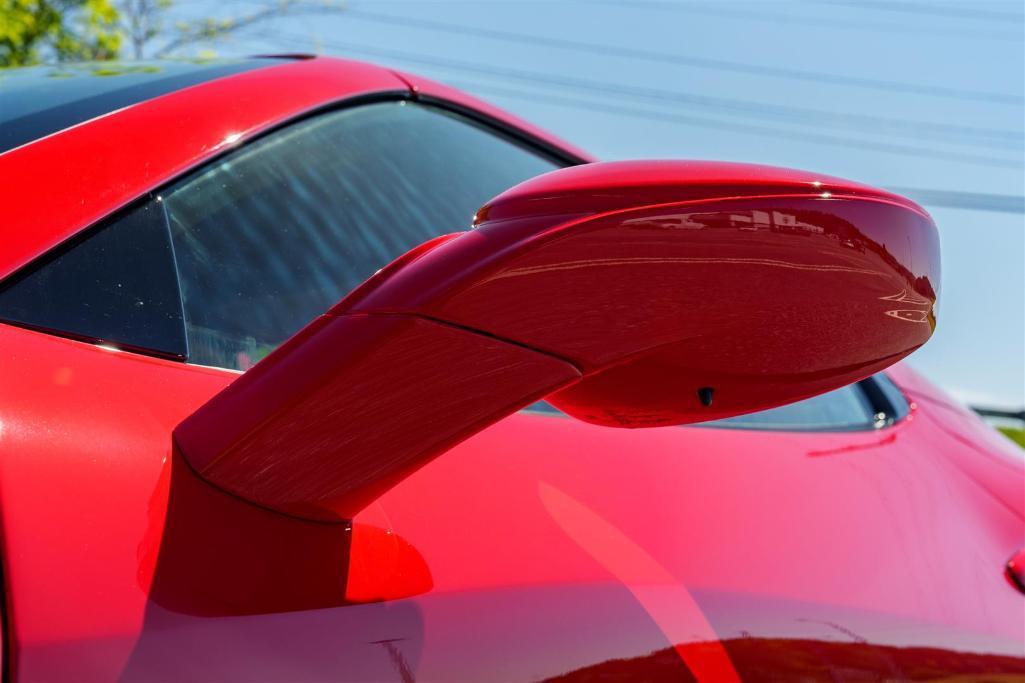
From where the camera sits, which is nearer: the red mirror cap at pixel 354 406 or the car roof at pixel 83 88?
the red mirror cap at pixel 354 406

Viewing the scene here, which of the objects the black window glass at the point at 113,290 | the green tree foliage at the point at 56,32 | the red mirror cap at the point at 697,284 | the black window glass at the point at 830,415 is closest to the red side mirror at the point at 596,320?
the red mirror cap at the point at 697,284

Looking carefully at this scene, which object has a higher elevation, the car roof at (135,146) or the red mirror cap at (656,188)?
the red mirror cap at (656,188)

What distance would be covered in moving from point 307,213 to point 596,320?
0.66 m

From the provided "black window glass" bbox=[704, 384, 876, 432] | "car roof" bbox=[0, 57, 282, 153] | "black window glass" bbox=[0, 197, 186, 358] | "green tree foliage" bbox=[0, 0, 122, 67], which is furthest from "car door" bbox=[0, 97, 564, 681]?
"green tree foliage" bbox=[0, 0, 122, 67]

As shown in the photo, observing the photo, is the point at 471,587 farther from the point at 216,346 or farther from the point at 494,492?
the point at 216,346

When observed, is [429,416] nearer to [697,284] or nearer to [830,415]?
[697,284]

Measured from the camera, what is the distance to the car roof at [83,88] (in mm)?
1083

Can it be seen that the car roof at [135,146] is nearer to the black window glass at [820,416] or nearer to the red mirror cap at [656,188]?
the red mirror cap at [656,188]

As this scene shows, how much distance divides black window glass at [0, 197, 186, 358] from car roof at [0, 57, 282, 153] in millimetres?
154

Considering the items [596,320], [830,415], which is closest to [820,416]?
[830,415]

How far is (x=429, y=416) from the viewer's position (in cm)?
76

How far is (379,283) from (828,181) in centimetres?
31

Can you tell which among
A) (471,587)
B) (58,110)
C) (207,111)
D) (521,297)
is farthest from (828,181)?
(58,110)

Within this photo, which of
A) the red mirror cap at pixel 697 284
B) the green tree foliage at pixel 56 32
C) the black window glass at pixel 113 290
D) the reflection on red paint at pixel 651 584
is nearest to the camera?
the red mirror cap at pixel 697 284
